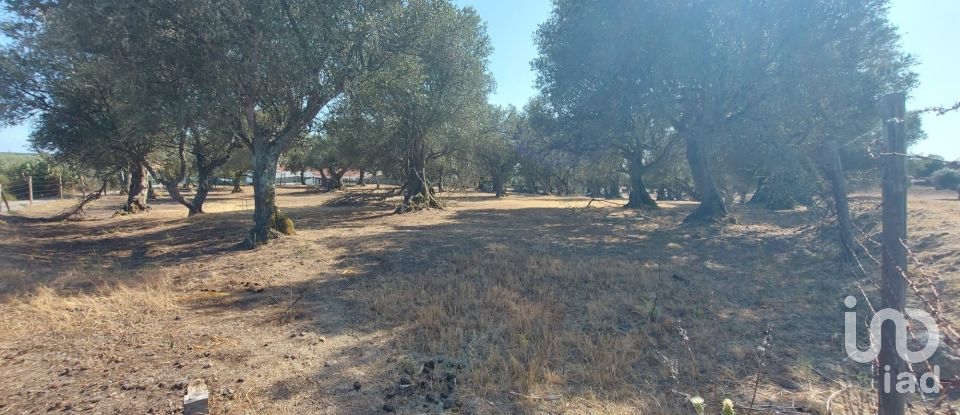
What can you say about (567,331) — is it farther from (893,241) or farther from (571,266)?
(571,266)

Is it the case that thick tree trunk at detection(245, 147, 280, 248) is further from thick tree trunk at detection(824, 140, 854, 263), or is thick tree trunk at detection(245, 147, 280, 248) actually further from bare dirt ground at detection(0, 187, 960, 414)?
thick tree trunk at detection(824, 140, 854, 263)

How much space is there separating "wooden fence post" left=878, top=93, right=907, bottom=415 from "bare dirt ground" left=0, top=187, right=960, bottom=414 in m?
1.05

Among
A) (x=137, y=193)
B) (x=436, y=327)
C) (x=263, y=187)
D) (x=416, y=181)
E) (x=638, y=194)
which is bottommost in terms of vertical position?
(x=436, y=327)

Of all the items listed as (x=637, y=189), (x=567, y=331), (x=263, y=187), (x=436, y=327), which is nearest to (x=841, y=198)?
(x=567, y=331)

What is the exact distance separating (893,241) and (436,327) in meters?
4.23

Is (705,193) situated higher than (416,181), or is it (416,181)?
(416,181)

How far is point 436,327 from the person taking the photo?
528 cm

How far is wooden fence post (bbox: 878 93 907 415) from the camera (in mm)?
2652

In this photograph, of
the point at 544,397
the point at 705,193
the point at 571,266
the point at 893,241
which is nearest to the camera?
the point at 893,241

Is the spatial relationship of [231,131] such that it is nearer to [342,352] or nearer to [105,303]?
[105,303]

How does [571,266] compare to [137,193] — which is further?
[137,193]

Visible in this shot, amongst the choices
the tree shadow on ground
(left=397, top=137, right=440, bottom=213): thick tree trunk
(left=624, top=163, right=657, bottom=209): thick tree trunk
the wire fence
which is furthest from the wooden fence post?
(left=624, top=163, right=657, bottom=209): thick tree trunk

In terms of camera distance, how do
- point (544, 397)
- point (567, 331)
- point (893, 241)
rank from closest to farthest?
point (893, 241), point (544, 397), point (567, 331)

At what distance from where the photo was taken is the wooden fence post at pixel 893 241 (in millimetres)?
2652
